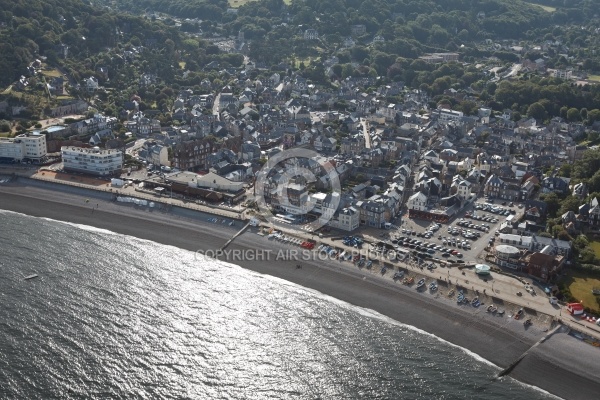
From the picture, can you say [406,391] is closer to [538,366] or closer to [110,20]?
[538,366]

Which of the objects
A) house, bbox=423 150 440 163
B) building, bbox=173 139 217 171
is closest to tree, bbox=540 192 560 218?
house, bbox=423 150 440 163

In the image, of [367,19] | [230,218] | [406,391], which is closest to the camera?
[406,391]

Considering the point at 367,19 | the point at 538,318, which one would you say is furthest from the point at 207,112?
the point at 367,19

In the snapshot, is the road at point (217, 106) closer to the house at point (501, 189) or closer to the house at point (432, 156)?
the house at point (432, 156)

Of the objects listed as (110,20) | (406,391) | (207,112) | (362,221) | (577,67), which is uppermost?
(110,20)

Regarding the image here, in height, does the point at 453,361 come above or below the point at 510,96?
below

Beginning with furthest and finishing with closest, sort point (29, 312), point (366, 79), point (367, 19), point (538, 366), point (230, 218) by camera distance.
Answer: point (367, 19)
point (366, 79)
point (230, 218)
point (29, 312)
point (538, 366)
